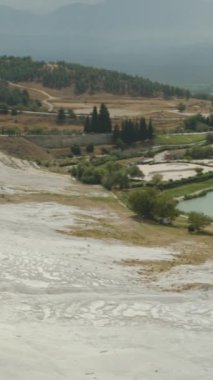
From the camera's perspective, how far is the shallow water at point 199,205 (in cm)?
6494

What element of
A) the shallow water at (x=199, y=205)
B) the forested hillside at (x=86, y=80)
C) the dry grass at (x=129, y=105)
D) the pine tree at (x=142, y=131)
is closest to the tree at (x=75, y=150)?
the pine tree at (x=142, y=131)

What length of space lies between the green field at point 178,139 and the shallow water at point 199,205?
36.1 m

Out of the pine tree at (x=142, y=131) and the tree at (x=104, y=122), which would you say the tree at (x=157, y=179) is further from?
the tree at (x=104, y=122)

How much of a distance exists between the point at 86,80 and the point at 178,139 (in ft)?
240

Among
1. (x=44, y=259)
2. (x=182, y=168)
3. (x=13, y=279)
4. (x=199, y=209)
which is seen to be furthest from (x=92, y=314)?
(x=182, y=168)

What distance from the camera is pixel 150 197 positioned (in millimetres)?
56312

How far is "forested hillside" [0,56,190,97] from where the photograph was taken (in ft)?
582

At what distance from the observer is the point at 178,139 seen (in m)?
110

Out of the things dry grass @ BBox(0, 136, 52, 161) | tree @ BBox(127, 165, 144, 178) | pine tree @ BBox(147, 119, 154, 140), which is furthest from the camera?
pine tree @ BBox(147, 119, 154, 140)

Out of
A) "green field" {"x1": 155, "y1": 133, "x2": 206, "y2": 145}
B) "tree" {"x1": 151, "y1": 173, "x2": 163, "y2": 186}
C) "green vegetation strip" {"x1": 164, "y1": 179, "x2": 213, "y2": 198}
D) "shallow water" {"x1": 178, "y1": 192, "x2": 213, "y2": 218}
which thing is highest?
"green field" {"x1": 155, "y1": 133, "x2": 206, "y2": 145}

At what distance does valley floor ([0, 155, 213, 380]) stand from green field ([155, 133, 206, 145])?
5776cm

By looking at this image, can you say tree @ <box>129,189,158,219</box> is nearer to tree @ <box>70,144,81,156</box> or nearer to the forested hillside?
tree @ <box>70,144,81,156</box>

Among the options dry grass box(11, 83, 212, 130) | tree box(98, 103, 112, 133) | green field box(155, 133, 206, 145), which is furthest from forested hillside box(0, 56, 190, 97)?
tree box(98, 103, 112, 133)

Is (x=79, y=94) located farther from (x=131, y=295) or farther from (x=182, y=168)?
(x=131, y=295)
